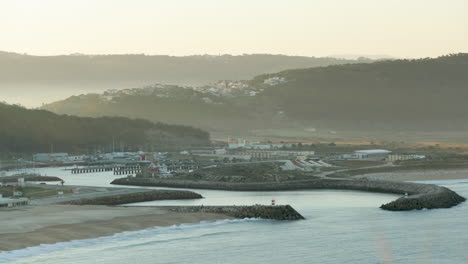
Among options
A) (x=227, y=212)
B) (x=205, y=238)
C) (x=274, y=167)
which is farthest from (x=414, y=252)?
(x=274, y=167)

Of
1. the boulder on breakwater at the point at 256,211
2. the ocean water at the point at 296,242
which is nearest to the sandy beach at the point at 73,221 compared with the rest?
the ocean water at the point at 296,242

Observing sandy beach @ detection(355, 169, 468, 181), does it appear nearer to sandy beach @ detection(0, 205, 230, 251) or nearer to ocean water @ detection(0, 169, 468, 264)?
ocean water @ detection(0, 169, 468, 264)

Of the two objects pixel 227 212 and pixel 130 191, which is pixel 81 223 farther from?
pixel 130 191

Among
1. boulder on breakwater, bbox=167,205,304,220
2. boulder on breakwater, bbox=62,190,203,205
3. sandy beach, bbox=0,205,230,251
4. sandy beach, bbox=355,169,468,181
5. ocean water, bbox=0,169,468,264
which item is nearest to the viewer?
ocean water, bbox=0,169,468,264

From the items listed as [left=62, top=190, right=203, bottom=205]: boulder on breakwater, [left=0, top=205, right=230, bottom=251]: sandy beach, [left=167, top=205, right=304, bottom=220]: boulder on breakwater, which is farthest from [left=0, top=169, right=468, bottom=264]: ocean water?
[left=62, top=190, right=203, bottom=205]: boulder on breakwater

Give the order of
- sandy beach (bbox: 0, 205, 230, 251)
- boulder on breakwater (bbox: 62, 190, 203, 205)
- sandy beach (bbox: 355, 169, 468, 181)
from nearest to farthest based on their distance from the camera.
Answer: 1. sandy beach (bbox: 0, 205, 230, 251)
2. boulder on breakwater (bbox: 62, 190, 203, 205)
3. sandy beach (bbox: 355, 169, 468, 181)

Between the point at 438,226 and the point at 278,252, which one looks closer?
the point at 278,252

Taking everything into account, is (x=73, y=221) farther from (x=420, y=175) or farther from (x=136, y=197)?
(x=420, y=175)
